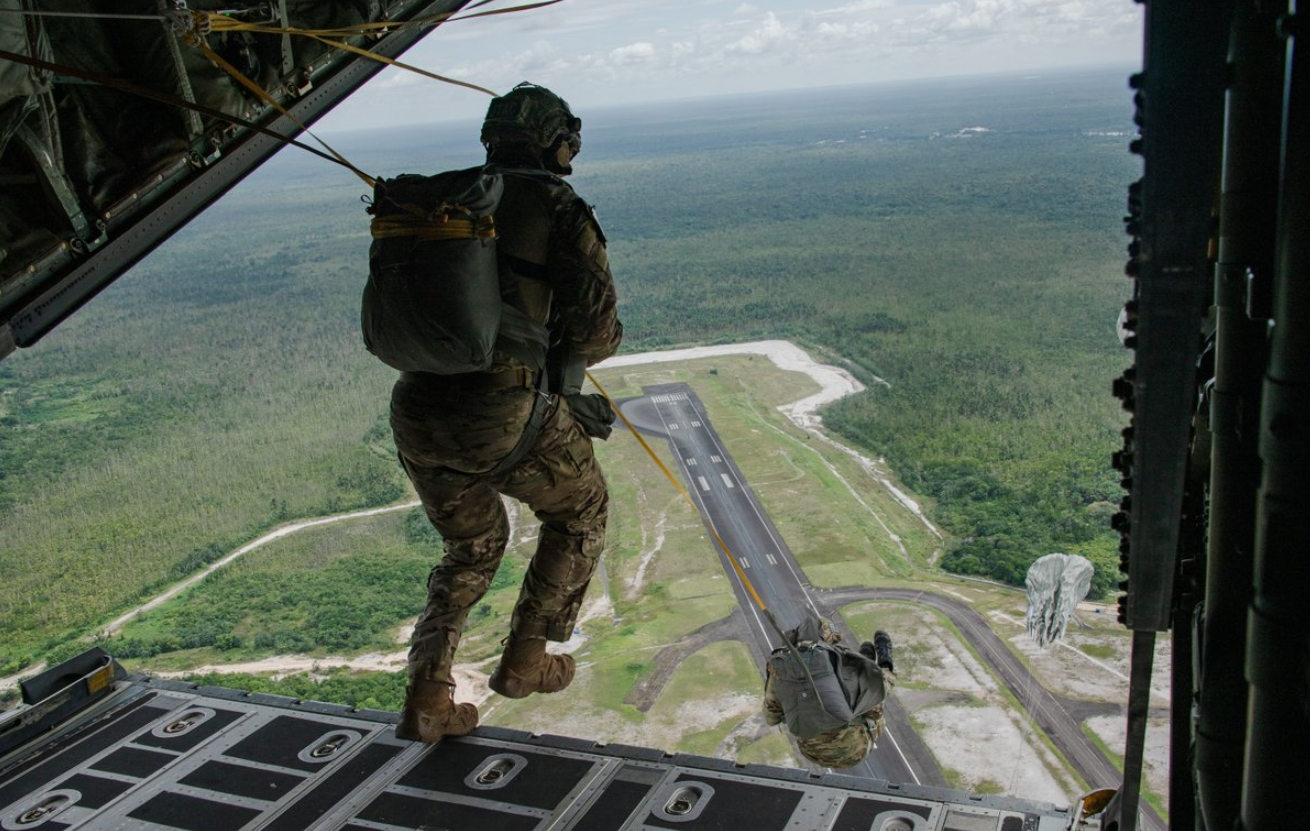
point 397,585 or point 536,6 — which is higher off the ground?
point 536,6

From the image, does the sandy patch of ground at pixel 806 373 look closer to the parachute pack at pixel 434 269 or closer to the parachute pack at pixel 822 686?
the parachute pack at pixel 822 686

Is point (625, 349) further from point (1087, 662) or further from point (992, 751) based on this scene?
point (992, 751)

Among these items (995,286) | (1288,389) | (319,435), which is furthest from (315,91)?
(995,286)

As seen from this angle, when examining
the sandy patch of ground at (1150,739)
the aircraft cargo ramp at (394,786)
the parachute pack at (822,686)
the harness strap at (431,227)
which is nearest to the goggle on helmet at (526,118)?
the harness strap at (431,227)

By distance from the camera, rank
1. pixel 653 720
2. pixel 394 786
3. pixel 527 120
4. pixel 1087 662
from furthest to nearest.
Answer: pixel 1087 662
pixel 653 720
pixel 394 786
pixel 527 120

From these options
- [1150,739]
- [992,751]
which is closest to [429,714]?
[1150,739]

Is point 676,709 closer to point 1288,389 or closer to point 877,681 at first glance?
point 877,681
